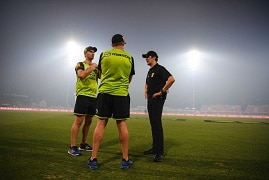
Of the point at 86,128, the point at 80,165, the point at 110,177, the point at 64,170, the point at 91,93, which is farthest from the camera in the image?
the point at 86,128

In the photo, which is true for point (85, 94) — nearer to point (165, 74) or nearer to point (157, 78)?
point (157, 78)

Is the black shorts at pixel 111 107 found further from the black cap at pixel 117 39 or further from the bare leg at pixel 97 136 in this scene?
the black cap at pixel 117 39

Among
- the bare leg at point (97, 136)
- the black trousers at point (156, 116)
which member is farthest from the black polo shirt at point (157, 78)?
the bare leg at point (97, 136)

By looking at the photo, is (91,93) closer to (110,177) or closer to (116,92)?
(116,92)

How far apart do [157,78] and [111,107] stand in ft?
5.27

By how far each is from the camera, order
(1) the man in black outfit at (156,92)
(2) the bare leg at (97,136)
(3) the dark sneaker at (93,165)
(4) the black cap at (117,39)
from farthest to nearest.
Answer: (1) the man in black outfit at (156,92) → (4) the black cap at (117,39) → (2) the bare leg at (97,136) → (3) the dark sneaker at (93,165)

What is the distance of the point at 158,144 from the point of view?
4.89 metres

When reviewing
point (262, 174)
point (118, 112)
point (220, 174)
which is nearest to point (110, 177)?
point (118, 112)

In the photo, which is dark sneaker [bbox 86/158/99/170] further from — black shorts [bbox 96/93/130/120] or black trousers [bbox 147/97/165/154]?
black trousers [bbox 147/97/165/154]

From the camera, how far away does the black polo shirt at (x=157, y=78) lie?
5114 millimetres

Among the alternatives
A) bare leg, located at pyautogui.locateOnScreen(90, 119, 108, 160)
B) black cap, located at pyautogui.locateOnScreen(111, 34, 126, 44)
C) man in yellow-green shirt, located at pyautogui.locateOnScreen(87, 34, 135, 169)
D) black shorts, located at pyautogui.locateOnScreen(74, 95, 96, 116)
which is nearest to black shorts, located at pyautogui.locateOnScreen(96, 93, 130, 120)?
man in yellow-green shirt, located at pyautogui.locateOnScreen(87, 34, 135, 169)

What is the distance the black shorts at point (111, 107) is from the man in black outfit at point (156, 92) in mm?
1211

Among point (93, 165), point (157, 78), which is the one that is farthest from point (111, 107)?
point (157, 78)

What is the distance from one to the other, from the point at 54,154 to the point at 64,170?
4.31ft
